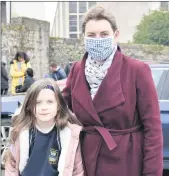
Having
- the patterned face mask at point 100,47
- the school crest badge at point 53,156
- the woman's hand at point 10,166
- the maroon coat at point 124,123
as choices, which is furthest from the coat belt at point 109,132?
the woman's hand at point 10,166

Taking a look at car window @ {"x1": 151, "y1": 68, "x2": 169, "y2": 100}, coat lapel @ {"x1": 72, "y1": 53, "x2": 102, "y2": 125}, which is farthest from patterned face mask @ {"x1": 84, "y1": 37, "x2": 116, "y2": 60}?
car window @ {"x1": 151, "y1": 68, "x2": 169, "y2": 100}

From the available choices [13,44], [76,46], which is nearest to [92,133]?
[13,44]

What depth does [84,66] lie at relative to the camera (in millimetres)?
2861

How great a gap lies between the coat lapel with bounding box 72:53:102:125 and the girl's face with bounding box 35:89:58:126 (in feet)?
0.45

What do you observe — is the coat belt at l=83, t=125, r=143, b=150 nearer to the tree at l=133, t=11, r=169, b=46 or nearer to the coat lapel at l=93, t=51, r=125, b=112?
the coat lapel at l=93, t=51, r=125, b=112

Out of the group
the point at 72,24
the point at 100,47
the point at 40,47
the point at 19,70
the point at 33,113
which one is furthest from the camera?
A: the point at 72,24

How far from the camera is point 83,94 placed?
9.14 feet

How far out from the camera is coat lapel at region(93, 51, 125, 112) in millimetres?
2719

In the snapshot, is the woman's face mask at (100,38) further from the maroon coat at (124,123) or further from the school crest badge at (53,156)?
the school crest badge at (53,156)

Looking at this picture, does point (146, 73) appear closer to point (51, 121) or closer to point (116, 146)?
point (116, 146)

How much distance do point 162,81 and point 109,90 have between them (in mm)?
2631

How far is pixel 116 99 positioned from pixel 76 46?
21835 millimetres

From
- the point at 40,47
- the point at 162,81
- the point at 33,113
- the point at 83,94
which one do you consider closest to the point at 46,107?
the point at 33,113

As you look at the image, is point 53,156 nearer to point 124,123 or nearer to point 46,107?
point 46,107
